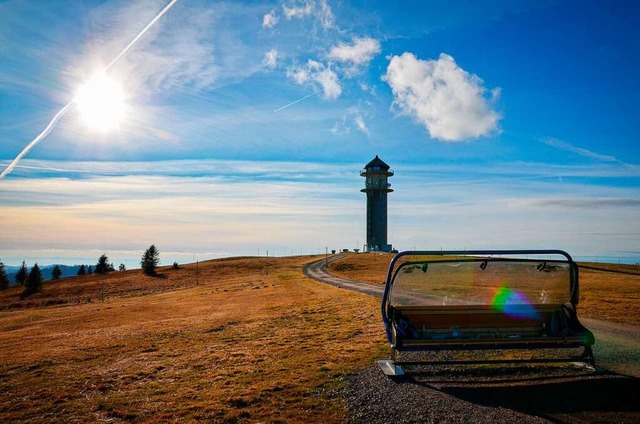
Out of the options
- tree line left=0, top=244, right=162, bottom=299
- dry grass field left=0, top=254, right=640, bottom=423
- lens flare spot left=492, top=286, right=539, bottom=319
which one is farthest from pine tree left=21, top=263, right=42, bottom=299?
lens flare spot left=492, top=286, right=539, bottom=319

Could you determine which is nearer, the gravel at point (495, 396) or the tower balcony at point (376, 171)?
the gravel at point (495, 396)

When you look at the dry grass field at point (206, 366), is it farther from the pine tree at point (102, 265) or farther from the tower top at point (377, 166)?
the pine tree at point (102, 265)

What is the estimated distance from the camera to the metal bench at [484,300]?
31.4 feet

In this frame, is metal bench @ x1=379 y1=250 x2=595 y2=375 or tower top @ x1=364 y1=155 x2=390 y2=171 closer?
metal bench @ x1=379 y1=250 x2=595 y2=375

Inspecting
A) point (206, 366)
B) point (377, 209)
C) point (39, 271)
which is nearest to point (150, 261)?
point (39, 271)

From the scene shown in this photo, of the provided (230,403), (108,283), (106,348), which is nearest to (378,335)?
(230,403)

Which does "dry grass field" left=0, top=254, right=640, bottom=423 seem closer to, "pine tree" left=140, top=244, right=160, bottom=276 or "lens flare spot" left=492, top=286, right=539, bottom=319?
"lens flare spot" left=492, top=286, right=539, bottom=319

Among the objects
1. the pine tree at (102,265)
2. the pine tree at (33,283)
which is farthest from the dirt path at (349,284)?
the pine tree at (102,265)

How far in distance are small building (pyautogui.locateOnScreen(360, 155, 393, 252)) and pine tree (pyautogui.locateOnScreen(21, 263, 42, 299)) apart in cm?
7565

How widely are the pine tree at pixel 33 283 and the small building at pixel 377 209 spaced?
7565 cm

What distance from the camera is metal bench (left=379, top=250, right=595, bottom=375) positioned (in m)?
9.58

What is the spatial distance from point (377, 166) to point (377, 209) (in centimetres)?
1157

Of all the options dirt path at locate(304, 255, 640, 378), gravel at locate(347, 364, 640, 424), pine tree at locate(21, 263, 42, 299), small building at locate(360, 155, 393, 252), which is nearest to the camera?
gravel at locate(347, 364, 640, 424)

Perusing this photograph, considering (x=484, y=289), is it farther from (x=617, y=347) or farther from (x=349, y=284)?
(x=349, y=284)
